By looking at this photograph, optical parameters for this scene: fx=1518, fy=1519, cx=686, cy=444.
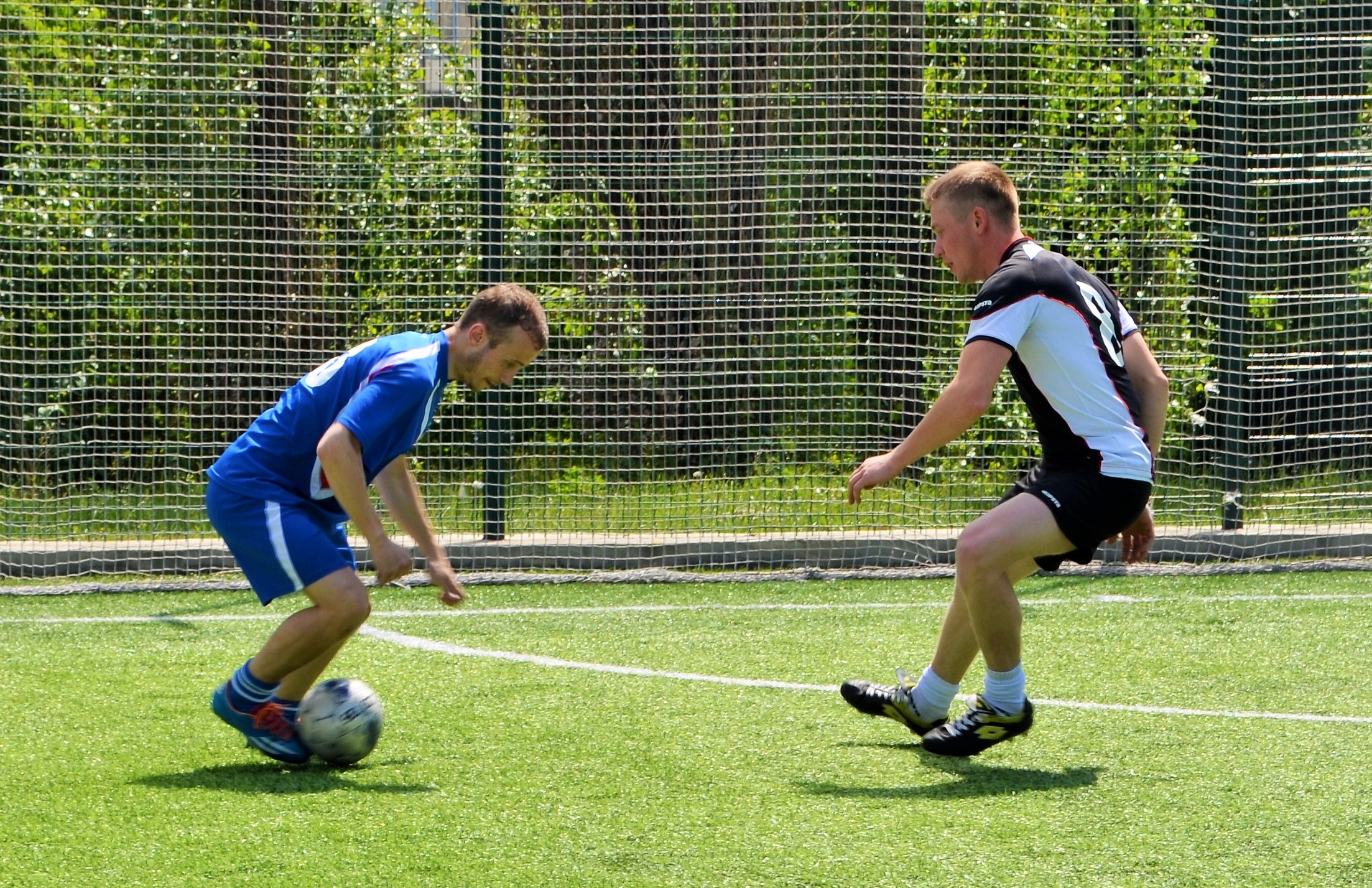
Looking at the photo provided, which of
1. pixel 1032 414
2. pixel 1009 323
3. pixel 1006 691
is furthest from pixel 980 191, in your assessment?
pixel 1006 691

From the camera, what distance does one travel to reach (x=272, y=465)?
448 centimetres

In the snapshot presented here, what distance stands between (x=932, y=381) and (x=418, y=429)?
15.4 ft

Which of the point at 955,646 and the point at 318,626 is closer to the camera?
the point at 318,626

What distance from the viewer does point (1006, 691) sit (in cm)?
443

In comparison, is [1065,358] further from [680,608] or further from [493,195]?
[493,195]

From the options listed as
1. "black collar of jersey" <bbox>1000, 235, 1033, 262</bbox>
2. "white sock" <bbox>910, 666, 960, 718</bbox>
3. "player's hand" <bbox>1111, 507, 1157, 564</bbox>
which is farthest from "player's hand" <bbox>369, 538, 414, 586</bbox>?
"player's hand" <bbox>1111, 507, 1157, 564</bbox>

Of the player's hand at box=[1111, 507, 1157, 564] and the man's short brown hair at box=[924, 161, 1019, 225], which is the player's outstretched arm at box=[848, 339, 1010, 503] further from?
the player's hand at box=[1111, 507, 1157, 564]

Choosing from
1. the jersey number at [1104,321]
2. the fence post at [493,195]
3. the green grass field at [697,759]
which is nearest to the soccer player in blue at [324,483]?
the green grass field at [697,759]

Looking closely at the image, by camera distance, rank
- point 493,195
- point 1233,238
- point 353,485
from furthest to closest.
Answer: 1. point 1233,238
2. point 493,195
3. point 353,485

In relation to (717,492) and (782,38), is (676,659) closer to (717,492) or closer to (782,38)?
(717,492)

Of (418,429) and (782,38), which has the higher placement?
(782,38)

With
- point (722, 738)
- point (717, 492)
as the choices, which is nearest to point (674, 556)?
point (717, 492)

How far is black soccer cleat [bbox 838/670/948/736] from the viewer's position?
15.3ft

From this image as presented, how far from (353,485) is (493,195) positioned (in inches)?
170
